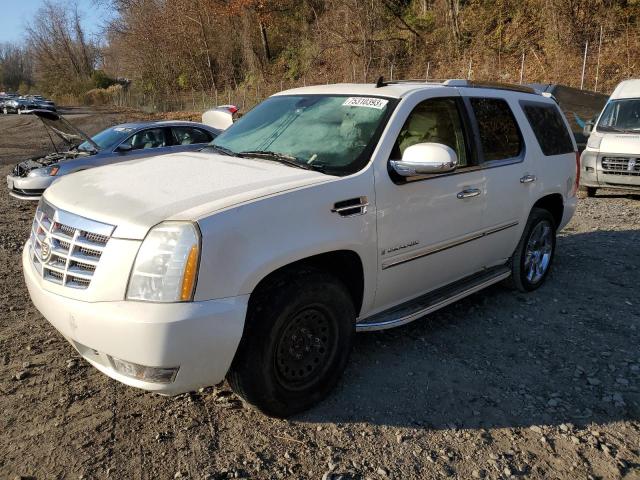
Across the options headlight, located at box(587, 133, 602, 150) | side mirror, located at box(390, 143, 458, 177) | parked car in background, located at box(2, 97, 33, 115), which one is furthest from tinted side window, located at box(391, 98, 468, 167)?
parked car in background, located at box(2, 97, 33, 115)

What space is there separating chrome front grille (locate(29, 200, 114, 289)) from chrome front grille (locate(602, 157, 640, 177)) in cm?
960

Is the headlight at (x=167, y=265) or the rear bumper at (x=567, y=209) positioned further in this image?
the rear bumper at (x=567, y=209)

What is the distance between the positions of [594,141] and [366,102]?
8.11 meters

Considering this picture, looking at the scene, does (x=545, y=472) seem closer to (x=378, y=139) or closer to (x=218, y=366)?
(x=218, y=366)

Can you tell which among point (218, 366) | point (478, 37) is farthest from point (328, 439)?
point (478, 37)

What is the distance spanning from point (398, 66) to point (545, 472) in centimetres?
2602

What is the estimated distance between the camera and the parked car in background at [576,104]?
12094 mm

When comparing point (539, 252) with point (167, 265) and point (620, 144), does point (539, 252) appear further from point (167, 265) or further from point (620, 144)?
point (620, 144)

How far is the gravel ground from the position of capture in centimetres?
277

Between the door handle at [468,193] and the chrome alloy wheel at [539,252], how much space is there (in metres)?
1.27

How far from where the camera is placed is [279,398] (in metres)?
3.02

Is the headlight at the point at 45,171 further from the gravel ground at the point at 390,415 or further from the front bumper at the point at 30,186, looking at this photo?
the gravel ground at the point at 390,415

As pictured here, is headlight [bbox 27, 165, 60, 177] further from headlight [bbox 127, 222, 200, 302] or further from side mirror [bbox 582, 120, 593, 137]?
side mirror [bbox 582, 120, 593, 137]

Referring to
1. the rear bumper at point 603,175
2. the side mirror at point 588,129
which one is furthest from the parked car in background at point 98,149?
the side mirror at point 588,129
